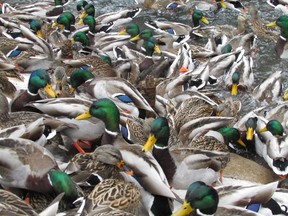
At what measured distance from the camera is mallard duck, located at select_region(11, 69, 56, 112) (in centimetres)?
679

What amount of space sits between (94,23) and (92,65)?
219 centimetres

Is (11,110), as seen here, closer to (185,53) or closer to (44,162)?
(44,162)

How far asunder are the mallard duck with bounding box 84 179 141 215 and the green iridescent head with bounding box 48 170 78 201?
134 mm

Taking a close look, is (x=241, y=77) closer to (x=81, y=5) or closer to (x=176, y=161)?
(x=176, y=161)

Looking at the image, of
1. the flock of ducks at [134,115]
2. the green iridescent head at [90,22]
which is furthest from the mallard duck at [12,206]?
the green iridescent head at [90,22]

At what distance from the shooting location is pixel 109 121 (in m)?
5.98

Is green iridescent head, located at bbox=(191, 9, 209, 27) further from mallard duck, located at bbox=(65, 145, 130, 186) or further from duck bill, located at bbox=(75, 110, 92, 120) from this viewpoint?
mallard duck, located at bbox=(65, 145, 130, 186)

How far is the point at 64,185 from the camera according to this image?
186 inches

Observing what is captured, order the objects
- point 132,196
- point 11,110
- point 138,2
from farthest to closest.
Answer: point 138,2, point 11,110, point 132,196

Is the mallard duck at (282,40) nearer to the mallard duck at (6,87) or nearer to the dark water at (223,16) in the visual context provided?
the dark water at (223,16)

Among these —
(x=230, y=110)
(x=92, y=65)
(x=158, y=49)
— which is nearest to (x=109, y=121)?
(x=230, y=110)

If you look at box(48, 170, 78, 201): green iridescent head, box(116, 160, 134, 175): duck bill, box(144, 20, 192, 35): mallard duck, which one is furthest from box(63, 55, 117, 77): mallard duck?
box(48, 170, 78, 201): green iridescent head

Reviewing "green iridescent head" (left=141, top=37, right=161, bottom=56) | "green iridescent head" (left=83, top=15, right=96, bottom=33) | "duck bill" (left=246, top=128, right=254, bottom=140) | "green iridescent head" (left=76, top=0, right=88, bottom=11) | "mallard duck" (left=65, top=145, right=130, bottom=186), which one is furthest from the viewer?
"green iridescent head" (left=76, top=0, right=88, bottom=11)

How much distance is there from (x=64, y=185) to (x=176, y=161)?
136cm
